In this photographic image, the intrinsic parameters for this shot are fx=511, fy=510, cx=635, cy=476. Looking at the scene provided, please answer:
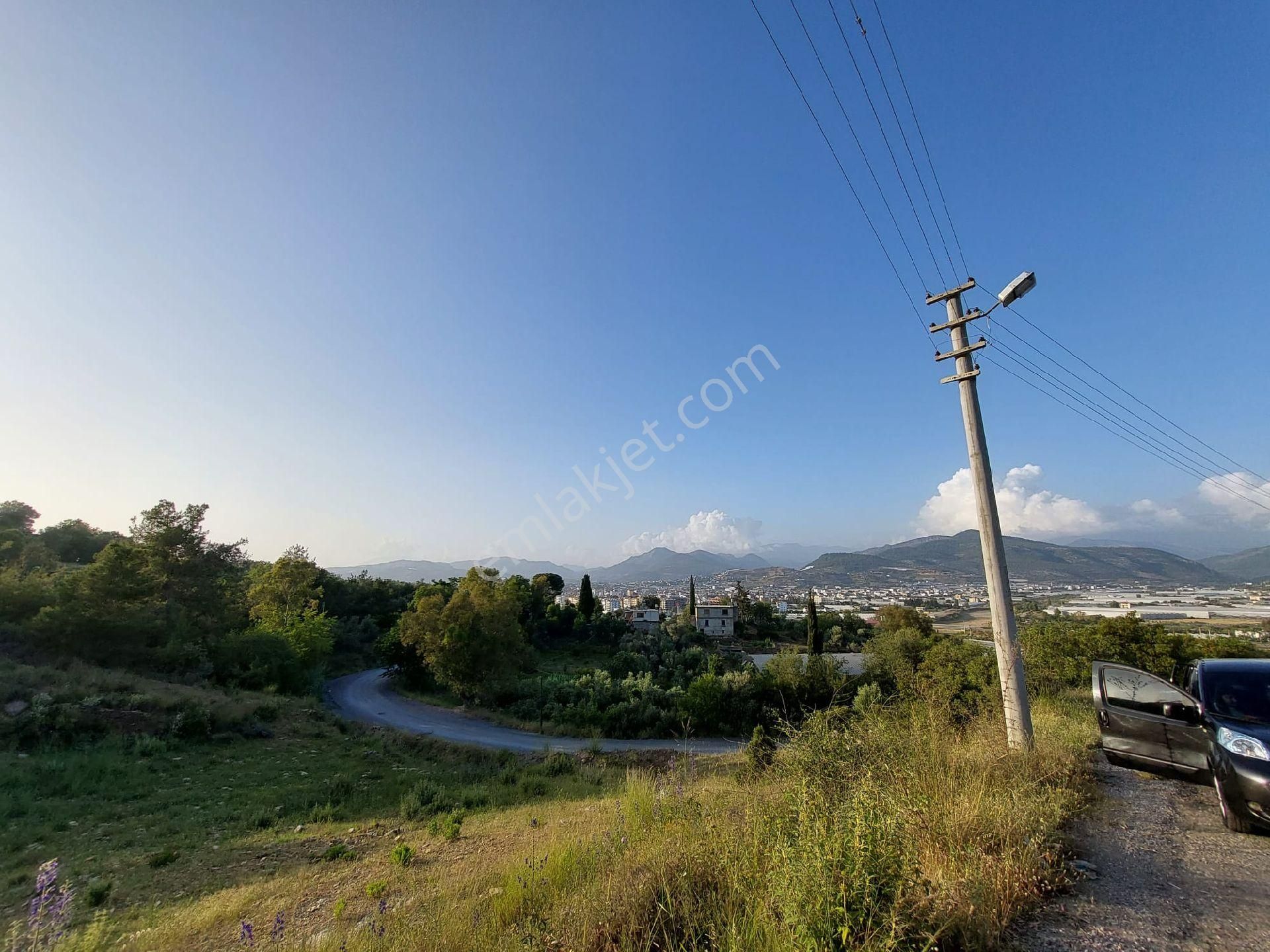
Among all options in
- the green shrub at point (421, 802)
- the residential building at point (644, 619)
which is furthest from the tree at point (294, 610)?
the residential building at point (644, 619)

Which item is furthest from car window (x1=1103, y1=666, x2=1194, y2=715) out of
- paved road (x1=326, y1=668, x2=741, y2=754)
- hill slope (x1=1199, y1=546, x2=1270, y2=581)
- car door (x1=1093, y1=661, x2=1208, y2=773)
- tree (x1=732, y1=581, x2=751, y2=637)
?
hill slope (x1=1199, y1=546, x2=1270, y2=581)

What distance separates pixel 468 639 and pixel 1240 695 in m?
28.9

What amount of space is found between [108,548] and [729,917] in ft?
92.7

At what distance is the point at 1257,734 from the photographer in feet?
13.9

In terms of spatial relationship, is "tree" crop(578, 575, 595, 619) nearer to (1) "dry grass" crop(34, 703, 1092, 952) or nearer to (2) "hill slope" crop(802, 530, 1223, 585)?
(1) "dry grass" crop(34, 703, 1092, 952)

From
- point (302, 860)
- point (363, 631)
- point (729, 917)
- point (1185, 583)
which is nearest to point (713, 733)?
point (302, 860)

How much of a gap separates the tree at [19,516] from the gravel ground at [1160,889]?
58969 millimetres

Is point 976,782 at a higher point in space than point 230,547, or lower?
lower

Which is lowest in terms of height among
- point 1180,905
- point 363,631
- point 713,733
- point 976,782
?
point 713,733

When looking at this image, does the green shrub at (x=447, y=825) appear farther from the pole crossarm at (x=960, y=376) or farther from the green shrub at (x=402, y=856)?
the pole crossarm at (x=960, y=376)

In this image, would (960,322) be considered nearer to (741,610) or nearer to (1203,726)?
(1203,726)

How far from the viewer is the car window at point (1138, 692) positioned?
5.32 metres

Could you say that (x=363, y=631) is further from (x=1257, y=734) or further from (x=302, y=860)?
(x=1257, y=734)

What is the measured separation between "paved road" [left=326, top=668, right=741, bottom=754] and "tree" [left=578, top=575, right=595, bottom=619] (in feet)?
79.6
